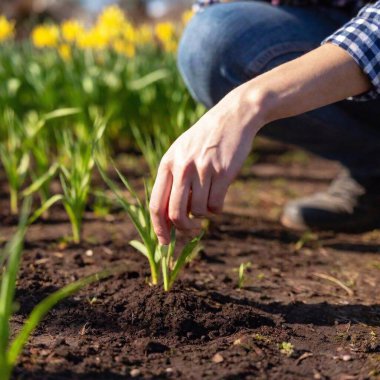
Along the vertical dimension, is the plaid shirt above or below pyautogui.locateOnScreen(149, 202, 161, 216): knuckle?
above

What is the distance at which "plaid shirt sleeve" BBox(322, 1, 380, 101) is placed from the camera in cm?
136

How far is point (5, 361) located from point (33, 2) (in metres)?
11.6

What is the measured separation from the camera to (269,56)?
86.7 inches

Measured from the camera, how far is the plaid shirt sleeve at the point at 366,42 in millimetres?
1358

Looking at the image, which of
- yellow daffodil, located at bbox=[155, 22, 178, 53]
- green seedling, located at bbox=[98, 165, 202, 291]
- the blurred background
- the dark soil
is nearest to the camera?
the dark soil

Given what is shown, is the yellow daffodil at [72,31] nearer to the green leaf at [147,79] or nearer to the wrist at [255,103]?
the green leaf at [147,79]

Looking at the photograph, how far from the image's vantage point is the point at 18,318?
1.58 metres

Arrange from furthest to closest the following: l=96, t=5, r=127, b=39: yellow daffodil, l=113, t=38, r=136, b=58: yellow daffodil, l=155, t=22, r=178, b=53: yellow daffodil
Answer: l=113, t=38, r=136, b=58: yellow daffodil
l=96, t=5, r=127, b=39: yellow daffodil
l=155, t=22, r=178, b=53: yellow daffodil

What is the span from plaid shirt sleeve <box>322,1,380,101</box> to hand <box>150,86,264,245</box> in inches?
10.0

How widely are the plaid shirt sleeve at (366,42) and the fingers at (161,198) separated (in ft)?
1.45

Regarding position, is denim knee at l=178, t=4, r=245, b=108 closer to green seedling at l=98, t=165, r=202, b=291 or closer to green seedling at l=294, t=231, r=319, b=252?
green seedling at l=294, t=231, r=319, b=252

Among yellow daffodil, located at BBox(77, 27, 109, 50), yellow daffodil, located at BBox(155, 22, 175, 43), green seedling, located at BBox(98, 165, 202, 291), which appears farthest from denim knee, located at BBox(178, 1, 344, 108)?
yellow daffodil, located at BBox(77, 27, 109, 50)

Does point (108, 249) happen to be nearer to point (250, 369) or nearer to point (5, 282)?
point (250, 369)

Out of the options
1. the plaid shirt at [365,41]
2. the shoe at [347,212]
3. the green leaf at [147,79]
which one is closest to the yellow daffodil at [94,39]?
the green leaf at [147,79]
